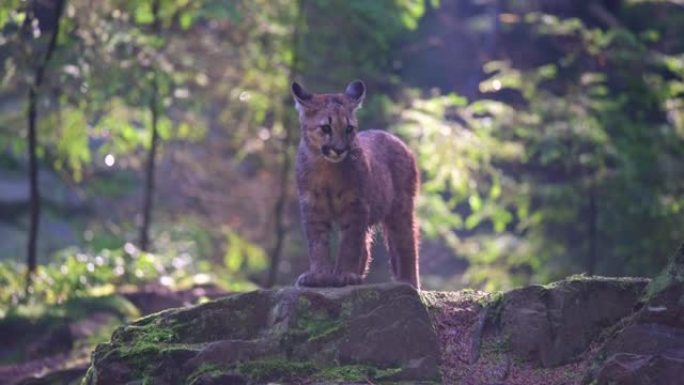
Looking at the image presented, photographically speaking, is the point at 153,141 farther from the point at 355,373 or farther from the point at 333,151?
the point at 355,373

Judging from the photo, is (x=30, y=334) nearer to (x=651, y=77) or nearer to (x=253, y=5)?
(x=253, y=5)

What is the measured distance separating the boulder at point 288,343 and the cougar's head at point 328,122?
1.05m

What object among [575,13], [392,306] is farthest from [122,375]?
[575,13]

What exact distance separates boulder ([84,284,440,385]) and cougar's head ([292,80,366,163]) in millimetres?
1051

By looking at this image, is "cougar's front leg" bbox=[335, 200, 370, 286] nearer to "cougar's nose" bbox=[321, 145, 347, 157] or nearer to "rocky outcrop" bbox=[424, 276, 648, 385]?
"cougar's nose" bbox=[321, 145, 347, 157]

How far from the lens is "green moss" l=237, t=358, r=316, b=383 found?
729 cm

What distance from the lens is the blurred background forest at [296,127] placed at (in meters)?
15.1

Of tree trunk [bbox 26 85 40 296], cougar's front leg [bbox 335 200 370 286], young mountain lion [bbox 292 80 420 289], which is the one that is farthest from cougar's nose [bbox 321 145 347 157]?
tree trunk [bbox 26 85 40 296]

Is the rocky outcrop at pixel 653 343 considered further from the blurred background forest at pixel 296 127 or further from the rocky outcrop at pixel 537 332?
the blurred background forest at pixel 296 127

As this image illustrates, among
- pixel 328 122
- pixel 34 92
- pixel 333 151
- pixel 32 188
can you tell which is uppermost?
pixel 328 122

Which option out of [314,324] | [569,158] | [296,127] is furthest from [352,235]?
[296,127]

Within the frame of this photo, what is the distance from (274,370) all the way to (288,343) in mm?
237

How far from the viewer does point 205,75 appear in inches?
671

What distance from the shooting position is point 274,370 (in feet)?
24.1
